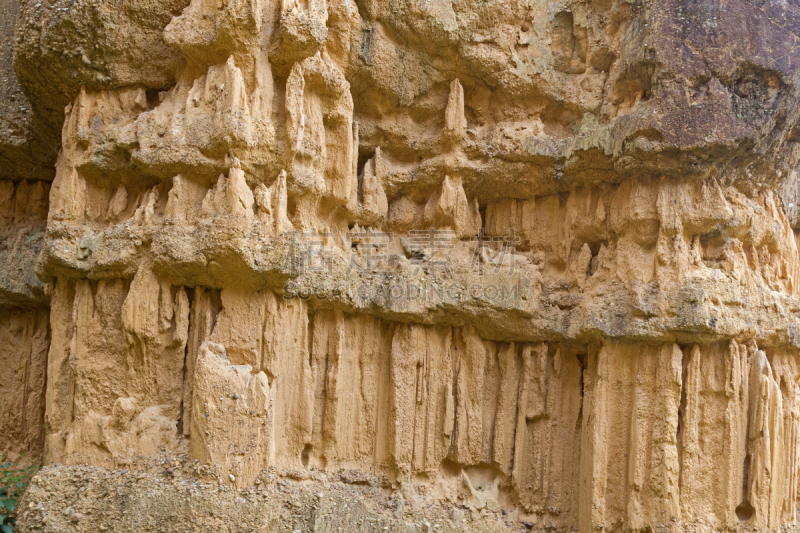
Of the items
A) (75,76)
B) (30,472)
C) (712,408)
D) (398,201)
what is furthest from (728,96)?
(30,472)

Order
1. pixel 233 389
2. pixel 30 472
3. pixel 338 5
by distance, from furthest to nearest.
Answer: pixel 30 472, pixel 338 5, pixel 233 389

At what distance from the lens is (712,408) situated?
831 cm

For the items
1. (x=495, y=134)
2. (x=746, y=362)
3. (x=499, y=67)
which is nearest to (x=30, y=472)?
(x=495, y=134)

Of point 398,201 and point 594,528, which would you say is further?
point 398,201

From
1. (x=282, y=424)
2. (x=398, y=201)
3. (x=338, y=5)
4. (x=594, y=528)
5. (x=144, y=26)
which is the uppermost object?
(x=338, y=5)

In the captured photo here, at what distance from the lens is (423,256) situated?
954cm

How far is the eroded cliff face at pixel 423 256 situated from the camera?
25.0 ft

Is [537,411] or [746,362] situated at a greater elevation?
[746,362]

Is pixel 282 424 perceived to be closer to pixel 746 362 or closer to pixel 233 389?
pixel 233 389

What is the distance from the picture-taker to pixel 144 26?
814 cm

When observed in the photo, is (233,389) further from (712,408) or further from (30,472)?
(712,408)

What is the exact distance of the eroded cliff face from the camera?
300 inches

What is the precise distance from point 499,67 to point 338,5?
2.42 meters

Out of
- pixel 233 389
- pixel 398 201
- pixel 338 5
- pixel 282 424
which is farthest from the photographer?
pixel 398 201
